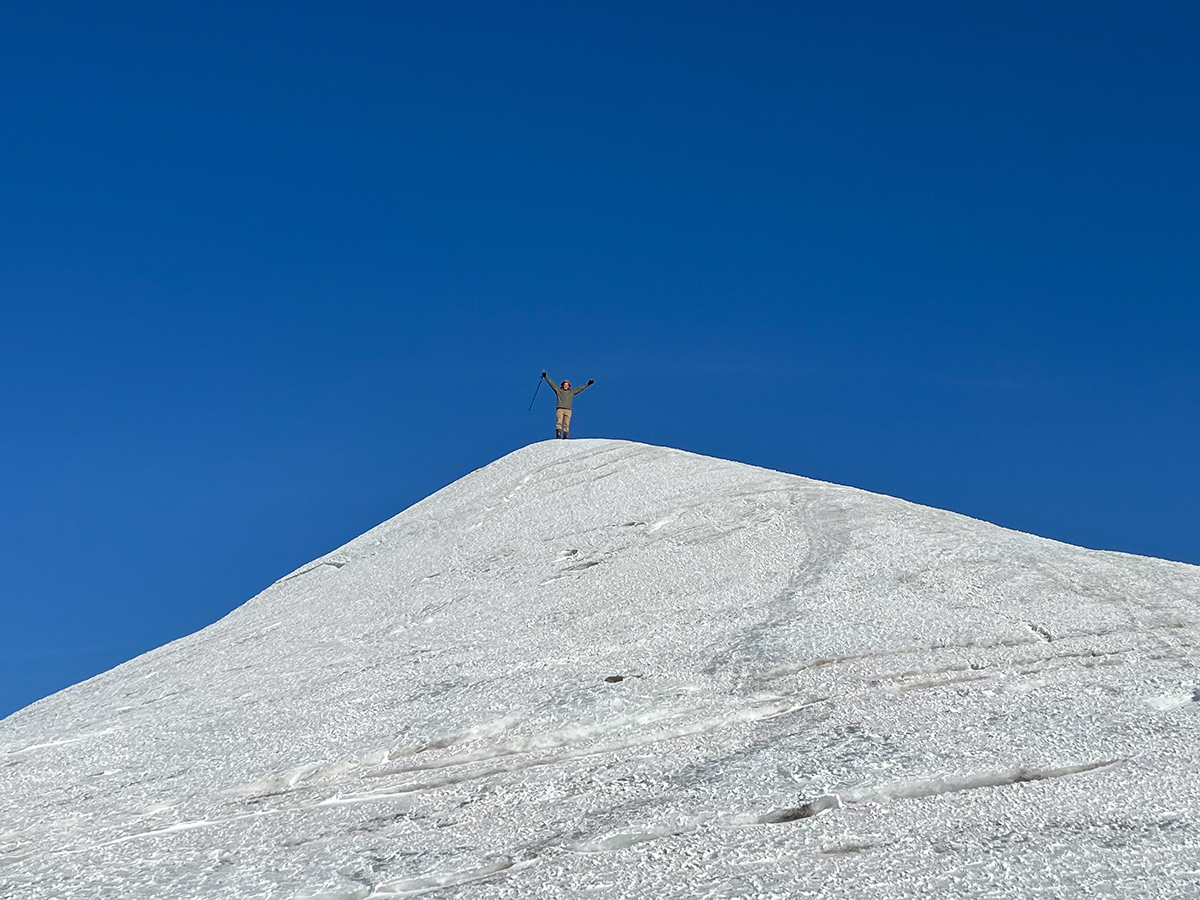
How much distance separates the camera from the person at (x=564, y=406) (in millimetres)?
30578

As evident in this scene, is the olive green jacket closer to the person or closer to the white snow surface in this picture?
the person

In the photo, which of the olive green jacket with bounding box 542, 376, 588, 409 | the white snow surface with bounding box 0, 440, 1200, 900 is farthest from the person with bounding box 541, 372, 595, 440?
the white snow surface with bounding box 0, 440, 1200, 900

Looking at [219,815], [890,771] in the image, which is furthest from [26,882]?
[890,771]

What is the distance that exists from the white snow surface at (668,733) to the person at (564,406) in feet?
37.0

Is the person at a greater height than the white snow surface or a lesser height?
greater

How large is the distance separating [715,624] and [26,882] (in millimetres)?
9069

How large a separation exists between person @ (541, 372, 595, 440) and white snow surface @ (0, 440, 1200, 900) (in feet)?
37.0

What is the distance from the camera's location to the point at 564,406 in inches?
1204

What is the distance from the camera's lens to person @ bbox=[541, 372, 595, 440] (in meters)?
30.6

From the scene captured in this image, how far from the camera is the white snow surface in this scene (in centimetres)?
860

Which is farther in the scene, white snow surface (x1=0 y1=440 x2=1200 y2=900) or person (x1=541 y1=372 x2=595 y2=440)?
person (x1=541 y1=372 x2=595 y2=440)

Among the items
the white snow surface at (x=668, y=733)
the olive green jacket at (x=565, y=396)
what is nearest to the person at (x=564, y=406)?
the olive green jacket at (x=565, y=396)

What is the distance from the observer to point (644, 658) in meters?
13.5

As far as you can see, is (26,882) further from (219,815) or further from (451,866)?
(451,866)
